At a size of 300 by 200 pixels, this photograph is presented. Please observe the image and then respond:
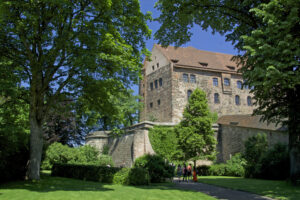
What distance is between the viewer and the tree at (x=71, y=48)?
39.0 ft

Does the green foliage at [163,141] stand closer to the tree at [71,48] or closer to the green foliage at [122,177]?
the green foliage at [122,177]

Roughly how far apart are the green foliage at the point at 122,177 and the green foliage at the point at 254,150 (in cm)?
1080

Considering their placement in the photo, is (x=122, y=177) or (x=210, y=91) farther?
(x=210, y=91)

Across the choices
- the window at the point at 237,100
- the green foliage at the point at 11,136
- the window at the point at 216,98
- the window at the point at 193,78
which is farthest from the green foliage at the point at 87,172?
the window at the point at 237,100

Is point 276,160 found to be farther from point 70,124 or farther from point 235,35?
point 70,124

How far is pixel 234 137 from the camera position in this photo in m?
28.7

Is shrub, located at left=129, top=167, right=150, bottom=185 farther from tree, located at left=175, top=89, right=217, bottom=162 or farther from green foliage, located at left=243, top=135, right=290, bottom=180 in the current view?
tree, located at left=175, top=89, right=217, bottom=162

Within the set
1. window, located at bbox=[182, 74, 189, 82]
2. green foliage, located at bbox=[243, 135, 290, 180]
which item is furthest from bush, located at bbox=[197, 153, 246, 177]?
window, located at bbox=[182, 74, 189, 82]

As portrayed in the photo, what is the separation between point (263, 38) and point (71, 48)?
29.1 feet

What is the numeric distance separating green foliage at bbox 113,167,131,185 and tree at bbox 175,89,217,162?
10.1 meters

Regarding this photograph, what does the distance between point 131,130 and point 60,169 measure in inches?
455

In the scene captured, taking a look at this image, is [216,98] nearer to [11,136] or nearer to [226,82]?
[226,82]

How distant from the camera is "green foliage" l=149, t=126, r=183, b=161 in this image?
1091 inches

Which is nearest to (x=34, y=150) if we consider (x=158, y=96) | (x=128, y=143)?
(x=128, y=143)
